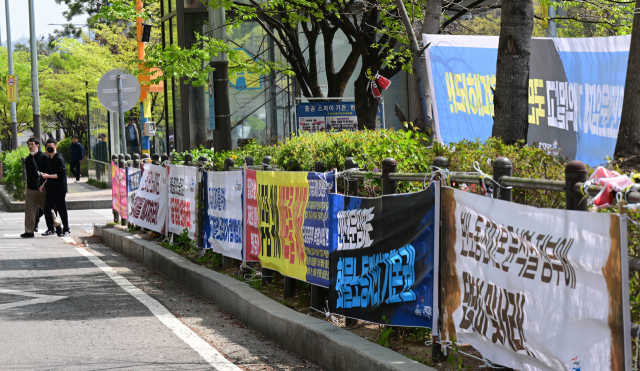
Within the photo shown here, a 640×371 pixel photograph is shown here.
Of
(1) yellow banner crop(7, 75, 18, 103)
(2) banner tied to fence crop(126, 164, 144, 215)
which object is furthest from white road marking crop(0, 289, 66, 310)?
(1) yellow banner crop(7, 75, 18, 103)

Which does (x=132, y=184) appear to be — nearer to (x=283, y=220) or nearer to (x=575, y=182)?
(x=283, y=220)

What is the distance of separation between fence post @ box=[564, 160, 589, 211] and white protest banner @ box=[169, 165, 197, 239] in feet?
22.4

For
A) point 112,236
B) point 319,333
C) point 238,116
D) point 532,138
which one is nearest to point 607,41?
point 532,138

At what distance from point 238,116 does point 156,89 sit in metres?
6.21

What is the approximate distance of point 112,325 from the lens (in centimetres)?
669

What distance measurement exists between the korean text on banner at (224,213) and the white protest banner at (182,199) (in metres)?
0.56

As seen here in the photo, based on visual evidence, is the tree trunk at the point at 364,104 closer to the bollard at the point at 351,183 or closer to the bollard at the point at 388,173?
the bollard at the point at 351,183

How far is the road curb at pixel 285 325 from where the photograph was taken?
4.71 metres

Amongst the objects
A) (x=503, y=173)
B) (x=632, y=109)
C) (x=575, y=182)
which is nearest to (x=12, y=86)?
(x=632, y=109)

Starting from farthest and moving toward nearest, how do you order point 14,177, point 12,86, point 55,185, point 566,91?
point 12,86 → point 14,177 → point 55,185 → point 566,91

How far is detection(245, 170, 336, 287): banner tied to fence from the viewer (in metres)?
5.95

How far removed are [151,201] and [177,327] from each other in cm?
545

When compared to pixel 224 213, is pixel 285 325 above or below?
below

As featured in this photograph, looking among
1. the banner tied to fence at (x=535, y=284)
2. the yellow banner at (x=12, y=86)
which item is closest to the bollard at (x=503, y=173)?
the banner tied to fence at (x=535, y=284)
